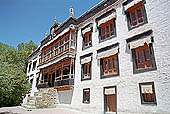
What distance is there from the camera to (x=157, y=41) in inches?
356

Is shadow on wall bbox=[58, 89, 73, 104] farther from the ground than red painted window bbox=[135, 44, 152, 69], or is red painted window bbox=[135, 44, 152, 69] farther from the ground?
red painted window bbox=[135, 44, 152, 69]

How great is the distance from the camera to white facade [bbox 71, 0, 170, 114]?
27.5 feet

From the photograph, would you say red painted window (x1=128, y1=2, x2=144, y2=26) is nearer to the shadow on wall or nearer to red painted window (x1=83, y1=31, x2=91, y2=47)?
red painted window (x1=83, y1=31, x2=91, y2=47)

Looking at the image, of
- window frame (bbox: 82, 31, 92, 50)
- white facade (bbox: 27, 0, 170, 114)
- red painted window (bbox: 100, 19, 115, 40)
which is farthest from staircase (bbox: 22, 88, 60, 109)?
red painted window (bbox: 100, 19, 115, 40)

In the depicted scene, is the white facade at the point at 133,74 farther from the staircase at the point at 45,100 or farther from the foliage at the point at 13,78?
the foliage at the point at 13,78

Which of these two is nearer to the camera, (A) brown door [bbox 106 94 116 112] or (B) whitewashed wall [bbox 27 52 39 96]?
(A) brown door [bbox 106 94 116 112]

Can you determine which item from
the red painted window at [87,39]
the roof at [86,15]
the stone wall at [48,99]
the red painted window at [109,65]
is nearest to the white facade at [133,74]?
the red painted window at [109,65]

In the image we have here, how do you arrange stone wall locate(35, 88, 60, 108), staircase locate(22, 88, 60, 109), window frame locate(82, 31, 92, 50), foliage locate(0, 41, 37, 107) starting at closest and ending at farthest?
1. foliage locate(0, 41, 37, 107)
2. window frame locate(82, 31, 92, 50)
3. staircase locate(22, 88, 60, 109)
4. stone wall locate(35, 88, 60, 108)

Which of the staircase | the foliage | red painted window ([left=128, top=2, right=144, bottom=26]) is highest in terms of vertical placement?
red painted window ([left=128, top=2, right=144, bottom=26])

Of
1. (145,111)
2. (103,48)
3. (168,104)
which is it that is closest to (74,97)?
(103,48)

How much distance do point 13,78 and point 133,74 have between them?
30.9ft

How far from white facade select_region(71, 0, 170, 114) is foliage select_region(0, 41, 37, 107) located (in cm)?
675

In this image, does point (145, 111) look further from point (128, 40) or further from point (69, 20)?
point (69, 20)

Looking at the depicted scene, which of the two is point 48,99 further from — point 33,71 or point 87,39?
point 33,71
